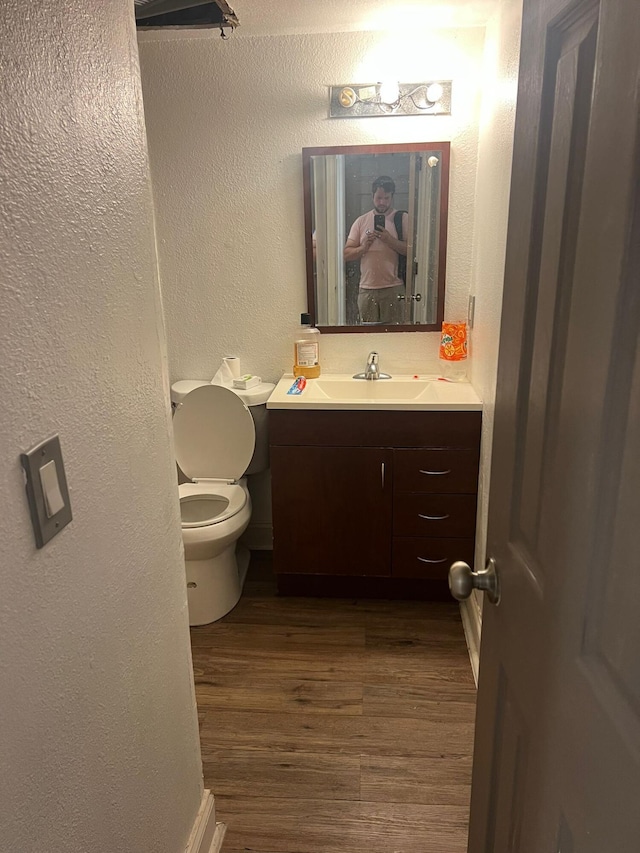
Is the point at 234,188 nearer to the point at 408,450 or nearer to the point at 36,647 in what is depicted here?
the point at 408,450

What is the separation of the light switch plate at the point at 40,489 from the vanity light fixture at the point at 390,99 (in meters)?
2.01

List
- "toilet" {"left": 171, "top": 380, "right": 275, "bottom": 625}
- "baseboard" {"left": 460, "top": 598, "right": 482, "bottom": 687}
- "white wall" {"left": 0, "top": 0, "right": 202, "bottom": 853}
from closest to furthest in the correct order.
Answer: "white wall" {"left": 0, "top": 0, "right": 202, "bottom": 853}
"baseboard" {"left": 460, "top": 598, "right": 482, "bottom": 687}
"toilet" {"left": 171, "top": 380, "right": 275, "bottom": 625}

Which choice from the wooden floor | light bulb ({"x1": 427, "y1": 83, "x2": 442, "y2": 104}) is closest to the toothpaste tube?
the wooden floor

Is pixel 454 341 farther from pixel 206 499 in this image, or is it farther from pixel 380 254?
pixel 206 499

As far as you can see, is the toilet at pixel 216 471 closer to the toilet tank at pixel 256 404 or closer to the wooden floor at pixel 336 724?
the toilet tank at pixel 256 404

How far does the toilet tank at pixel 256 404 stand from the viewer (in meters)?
2.49

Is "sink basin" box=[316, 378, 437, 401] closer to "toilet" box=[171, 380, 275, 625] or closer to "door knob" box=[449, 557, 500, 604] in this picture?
"toilet" box=[171, 380, 275, 625]

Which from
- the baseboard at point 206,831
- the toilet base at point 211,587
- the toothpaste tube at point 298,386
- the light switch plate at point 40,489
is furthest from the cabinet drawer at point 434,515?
the light switch plate at point 40,489

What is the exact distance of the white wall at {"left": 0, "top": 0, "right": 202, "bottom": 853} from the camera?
26.8 inches

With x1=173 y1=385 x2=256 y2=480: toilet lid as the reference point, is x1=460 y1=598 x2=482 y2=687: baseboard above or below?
below

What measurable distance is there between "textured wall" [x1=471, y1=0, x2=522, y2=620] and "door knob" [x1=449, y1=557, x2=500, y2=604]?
89 centimetres

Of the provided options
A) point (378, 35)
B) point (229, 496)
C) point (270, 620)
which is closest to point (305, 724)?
point (270, 620)

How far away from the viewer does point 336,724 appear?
1.89 m

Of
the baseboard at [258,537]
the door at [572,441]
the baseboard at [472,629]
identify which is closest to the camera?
the door at [572,441]
